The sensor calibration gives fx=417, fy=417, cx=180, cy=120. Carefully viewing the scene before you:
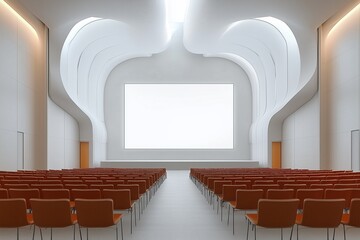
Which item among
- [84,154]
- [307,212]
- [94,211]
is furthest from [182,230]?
[84,154]

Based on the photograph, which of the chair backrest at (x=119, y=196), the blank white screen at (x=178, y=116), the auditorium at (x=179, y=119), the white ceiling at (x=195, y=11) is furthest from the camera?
the blank white screen at (x=178, y=116)

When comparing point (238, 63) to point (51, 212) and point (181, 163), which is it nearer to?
point (181, 163)

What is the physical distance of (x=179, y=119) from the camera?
3027 cm

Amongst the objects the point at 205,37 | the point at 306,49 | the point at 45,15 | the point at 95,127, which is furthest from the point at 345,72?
the point at 95,127

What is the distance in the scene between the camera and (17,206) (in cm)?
537

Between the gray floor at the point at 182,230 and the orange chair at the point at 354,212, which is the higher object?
the orange chair at the point at 354,212

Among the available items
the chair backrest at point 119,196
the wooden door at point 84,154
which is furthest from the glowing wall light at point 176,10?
the chair backrest at point 119,196

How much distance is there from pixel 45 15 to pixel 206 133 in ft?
54.5

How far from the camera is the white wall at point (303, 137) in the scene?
1970 centimetres

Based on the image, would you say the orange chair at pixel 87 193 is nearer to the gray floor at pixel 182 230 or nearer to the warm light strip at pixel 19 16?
the gray floor at pixel 182 230

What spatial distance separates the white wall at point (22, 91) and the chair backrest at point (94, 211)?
36.0 feet

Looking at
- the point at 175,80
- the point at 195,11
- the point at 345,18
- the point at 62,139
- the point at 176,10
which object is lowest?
the point at 62,139

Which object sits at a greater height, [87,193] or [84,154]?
[87,193]

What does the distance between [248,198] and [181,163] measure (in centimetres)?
2156
